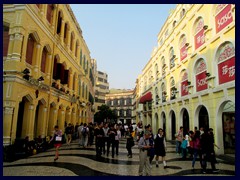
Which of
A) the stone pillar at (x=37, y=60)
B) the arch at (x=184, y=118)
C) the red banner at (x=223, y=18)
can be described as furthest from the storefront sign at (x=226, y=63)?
the stone pillar at (x=37, y=60)

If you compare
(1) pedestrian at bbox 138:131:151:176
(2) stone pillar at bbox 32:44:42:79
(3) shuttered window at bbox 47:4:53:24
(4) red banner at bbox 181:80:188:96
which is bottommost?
(1) pedestrian at bbox 138:131:151:176

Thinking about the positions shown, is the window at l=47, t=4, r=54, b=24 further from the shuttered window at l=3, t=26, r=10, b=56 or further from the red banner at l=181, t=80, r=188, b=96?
the red banner at l=181, t=80, r=188, b=96

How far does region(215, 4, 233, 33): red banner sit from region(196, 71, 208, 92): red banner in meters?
3.03

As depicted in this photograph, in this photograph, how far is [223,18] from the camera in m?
11.0

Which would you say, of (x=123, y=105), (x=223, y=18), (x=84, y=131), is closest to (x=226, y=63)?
(x=223, y=18)

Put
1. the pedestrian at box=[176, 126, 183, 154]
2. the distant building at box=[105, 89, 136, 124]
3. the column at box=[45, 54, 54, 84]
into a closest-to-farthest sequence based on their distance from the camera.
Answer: the pedestrian at box=[176, 126, 183, 154]
the column at box=[45, 54, 54, 84]
the distant building at box=[105, 89, 136, 124]

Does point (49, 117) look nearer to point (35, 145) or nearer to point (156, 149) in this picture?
point (35, 145)

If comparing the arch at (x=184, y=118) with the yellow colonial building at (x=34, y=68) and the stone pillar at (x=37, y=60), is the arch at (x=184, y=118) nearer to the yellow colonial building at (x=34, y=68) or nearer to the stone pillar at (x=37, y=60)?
the yellow colonial building at (x=34, y=68)

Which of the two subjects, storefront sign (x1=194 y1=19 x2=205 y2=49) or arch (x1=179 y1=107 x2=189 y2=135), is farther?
arch (x1=179 y1=107 x2=189 y2=135)

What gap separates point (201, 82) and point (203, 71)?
775 millimetres

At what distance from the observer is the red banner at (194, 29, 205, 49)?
13.3m

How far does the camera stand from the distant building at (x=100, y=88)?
5906 cm

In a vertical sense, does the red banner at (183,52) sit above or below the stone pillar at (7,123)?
above

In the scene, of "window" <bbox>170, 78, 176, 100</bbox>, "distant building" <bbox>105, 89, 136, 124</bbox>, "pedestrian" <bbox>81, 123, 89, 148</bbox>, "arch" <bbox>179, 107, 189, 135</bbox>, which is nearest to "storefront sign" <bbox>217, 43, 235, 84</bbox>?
"arch" <bbox>179, 107, 189, 135</bbox>
